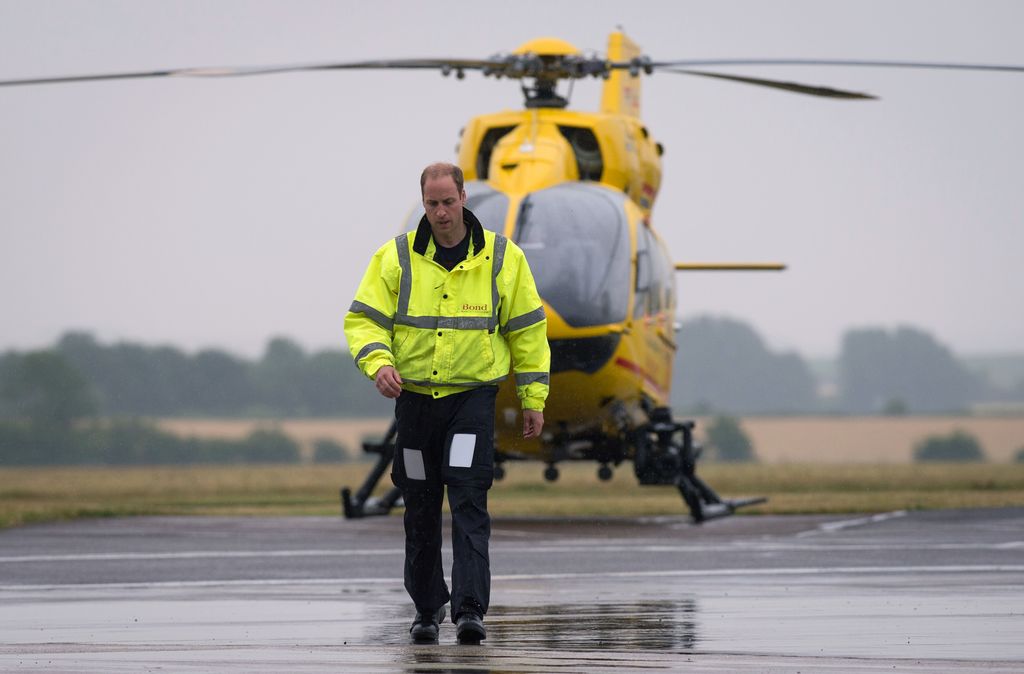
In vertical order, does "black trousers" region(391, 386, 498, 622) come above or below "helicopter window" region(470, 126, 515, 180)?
below

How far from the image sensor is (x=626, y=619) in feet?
25.6

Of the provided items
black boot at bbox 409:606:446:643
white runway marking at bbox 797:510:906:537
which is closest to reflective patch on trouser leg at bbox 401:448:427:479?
black boot at bbox 409:606:446:643

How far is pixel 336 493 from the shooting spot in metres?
32.9

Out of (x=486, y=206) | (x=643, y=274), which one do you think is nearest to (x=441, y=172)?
(x=486, y=206)

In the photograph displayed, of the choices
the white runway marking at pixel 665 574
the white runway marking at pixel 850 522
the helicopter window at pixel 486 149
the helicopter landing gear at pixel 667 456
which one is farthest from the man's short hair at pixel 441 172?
the helicopter window at pixel 486 149

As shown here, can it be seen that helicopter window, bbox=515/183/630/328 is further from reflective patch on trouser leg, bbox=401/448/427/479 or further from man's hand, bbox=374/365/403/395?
man's hand, bbox=374/365/403/395

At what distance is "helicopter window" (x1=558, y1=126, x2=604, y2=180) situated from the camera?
1869cm

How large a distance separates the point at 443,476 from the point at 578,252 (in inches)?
382

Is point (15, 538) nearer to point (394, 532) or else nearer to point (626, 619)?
point (394, 532)

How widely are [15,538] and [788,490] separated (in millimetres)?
18353

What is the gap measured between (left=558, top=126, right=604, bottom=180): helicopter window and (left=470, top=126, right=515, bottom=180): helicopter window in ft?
2.09

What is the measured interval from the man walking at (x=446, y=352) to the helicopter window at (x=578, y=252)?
929cm

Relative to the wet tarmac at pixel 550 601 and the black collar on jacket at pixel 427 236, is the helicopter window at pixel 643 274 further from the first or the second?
the black collar on jacket at pixel 427 236

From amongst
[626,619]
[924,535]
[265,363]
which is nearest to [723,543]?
[924,535]
